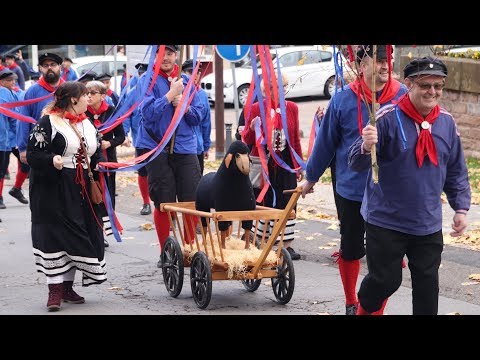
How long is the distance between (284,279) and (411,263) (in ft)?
6.33

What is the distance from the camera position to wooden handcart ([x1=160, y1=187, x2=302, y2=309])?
7.52 m

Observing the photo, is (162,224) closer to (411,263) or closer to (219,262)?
(219,262)

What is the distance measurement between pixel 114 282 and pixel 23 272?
3.24 feet

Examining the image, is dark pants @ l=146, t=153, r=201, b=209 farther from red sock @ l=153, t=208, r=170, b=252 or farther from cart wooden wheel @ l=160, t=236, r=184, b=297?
cart wooden wheel @ l=160, t=236, r=184, b=297

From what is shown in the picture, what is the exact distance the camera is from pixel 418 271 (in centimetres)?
596

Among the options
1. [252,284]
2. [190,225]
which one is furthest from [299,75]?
[190,225]

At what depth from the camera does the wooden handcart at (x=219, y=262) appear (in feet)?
24.7

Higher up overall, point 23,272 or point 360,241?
point 360,241

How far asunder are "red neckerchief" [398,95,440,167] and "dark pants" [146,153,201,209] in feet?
11.3

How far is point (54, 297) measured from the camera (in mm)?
7805

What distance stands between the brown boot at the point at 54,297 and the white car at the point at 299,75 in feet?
61.6

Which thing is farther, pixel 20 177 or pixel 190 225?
pixel 20 177
